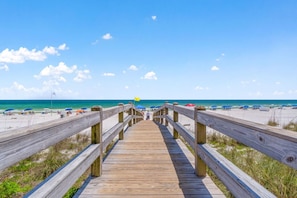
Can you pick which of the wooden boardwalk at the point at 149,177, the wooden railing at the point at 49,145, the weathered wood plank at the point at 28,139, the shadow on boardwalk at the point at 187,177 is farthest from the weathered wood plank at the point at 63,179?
the shadow on boardwalk at the point at 187,177

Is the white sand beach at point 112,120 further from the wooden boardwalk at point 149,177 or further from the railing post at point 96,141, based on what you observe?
the railing post at point 96,141

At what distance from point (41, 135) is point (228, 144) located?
7.71m

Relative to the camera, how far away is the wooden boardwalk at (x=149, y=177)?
266 centimetres

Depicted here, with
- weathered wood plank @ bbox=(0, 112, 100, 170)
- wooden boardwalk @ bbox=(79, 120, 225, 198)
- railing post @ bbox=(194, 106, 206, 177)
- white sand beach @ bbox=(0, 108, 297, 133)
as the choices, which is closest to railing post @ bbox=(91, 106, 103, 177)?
wooden boardwalk @ bbox=(79, 120, 225, 198)

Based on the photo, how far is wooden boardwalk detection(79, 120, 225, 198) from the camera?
2660 millimetres

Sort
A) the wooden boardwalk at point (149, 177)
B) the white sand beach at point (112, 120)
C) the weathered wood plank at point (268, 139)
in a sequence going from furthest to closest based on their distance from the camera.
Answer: the white sand beach at point (112, 120), the wooden boardwalk at point (149, 177), the weathered wood plank at point (268, 139)

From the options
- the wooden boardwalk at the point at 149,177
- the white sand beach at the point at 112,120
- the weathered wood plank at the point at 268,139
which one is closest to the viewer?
the weathered wood plank at the point at 268,139

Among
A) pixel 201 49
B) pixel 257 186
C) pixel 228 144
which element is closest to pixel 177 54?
pixel 201 49

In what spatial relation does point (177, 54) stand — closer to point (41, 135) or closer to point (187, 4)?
point (187, 4)

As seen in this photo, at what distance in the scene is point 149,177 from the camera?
125 inches

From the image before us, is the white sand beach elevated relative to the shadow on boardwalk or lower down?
lower down

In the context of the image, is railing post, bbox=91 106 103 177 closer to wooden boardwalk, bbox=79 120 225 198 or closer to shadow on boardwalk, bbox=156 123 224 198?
wooden boardwalk, bbox=79 120 225 198

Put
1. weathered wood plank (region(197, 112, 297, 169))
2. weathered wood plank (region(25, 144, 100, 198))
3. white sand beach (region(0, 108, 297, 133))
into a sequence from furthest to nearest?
white sand beach (region(0, 108, 297, 133))
weathered wood plank (region(25, 144, 100, 198))
weathered wood plank (region(197, 112, 297, 169))

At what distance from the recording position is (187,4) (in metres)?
14.4
